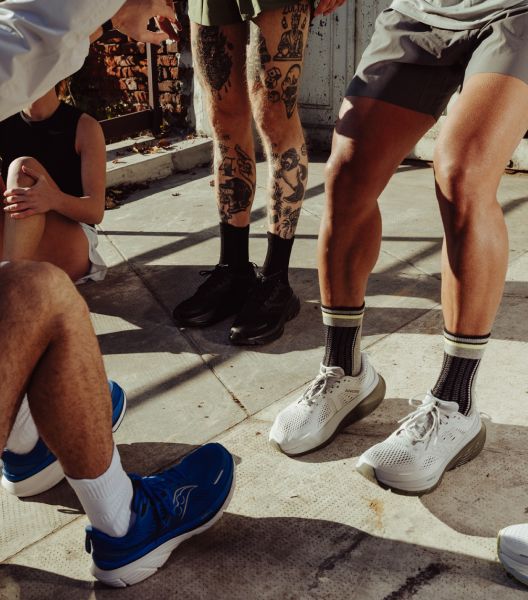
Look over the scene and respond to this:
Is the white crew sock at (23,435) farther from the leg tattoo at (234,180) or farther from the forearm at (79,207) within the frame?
the leg tattoo at (234,180)

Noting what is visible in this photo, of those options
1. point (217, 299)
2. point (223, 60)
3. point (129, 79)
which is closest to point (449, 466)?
point (217, 299)

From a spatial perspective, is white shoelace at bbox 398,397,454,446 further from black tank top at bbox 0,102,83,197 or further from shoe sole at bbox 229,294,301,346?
black tank top at bbox 0,102,83,197

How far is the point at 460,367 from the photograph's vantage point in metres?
1.97

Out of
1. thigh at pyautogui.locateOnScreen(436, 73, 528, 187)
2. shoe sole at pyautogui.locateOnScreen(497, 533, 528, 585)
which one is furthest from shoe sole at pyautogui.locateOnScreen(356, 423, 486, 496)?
thigh at pyautogui.locateOnScreen(436, 73, 528, 187)

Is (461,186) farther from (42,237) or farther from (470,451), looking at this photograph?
(42,237)

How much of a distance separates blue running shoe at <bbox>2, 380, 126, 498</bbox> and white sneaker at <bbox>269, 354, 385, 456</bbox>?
0.63 meters

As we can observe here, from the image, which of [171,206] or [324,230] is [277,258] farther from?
[171,206]

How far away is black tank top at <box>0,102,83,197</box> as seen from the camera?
3.14 m

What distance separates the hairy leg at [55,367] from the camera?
1376mm

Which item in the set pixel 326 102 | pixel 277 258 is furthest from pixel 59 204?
pixel 326 102

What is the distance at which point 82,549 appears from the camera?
1.84 metres

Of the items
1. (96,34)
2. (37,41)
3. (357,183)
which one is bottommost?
(357,183)

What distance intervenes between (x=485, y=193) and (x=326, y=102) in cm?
386

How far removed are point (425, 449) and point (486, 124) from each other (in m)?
0.85
